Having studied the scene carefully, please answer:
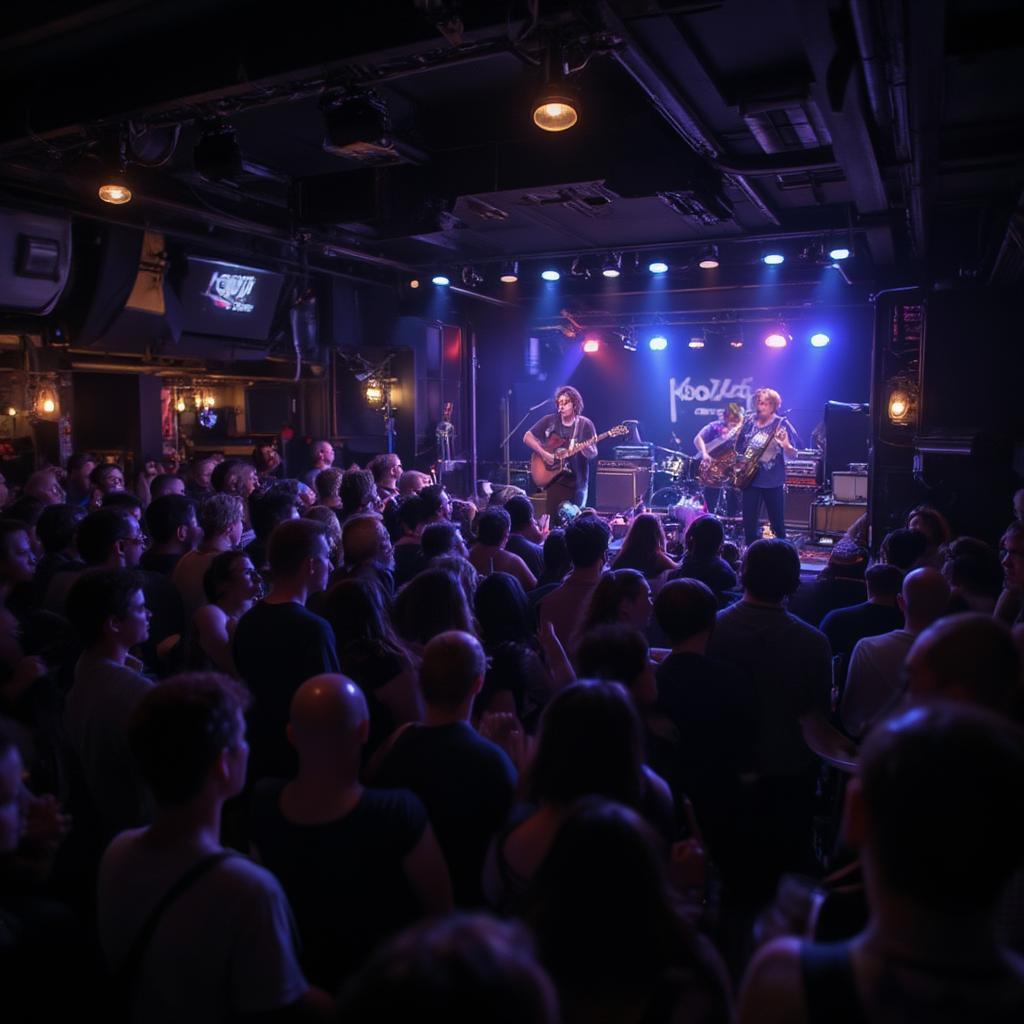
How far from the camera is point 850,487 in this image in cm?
1090

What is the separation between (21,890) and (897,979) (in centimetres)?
166

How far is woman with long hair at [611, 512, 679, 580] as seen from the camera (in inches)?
187

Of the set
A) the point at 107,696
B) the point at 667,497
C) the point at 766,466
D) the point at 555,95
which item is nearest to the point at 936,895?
the point at 107,696

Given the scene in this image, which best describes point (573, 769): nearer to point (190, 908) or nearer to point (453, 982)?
point (190, 908)

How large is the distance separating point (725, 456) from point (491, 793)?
28.9 feet

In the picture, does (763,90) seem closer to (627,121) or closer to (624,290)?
(627,121)

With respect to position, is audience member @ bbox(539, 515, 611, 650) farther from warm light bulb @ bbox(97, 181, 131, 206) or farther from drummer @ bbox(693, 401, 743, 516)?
drummer @ bbox(693, 401, 743, 516)

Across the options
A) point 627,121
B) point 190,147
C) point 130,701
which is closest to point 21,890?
point 130,701

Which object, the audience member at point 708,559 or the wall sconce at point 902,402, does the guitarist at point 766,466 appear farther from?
the audience member at point 708,559

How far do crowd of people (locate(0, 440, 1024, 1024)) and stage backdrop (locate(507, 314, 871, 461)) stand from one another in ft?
39.1

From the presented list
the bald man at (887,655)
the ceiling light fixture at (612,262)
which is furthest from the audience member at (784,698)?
the ceiling light fixture at (612,262)

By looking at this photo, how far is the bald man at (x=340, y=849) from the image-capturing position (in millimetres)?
1778

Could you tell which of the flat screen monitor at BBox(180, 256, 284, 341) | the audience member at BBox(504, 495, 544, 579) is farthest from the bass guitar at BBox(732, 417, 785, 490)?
the flat screen monitor at BBox(180, 256, 284, 341)

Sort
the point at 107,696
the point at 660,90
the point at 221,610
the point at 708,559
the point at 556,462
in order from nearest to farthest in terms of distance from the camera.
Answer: the point at 107,696 < the point at 221,610 < the point at 708,559 < the point at 660,90 < the point at 556,462
